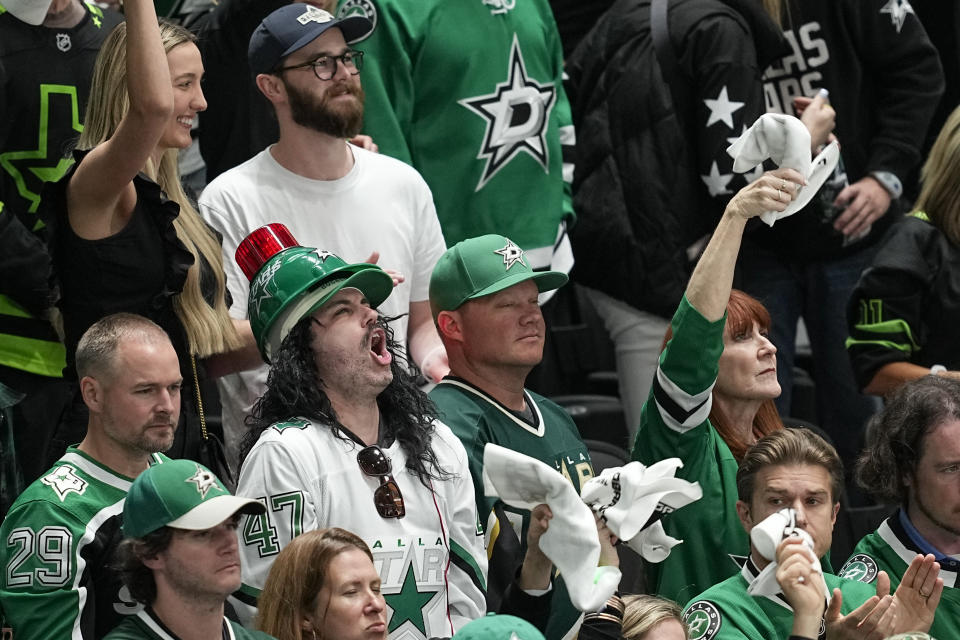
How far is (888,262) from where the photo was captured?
6.14 meters

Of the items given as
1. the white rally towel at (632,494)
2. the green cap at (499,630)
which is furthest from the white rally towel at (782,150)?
the green cap at (499,630)

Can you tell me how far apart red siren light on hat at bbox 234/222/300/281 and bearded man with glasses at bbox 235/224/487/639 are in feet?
0.23

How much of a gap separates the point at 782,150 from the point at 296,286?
4.68 ft

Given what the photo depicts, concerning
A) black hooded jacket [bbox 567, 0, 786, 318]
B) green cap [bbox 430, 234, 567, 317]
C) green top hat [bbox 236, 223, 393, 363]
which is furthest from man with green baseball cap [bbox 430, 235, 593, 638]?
black hooded jacket [bbox 567, 0, 786, 318]

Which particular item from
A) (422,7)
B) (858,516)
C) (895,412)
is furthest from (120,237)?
(858,516)

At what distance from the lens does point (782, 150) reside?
16.0ft

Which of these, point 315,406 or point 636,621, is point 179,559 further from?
point 636,621

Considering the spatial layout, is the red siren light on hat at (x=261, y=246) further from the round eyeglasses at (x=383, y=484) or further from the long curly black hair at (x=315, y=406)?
the round eyeglasses at (x=383, y=484)

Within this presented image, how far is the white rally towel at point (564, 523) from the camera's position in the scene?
375 centimetres

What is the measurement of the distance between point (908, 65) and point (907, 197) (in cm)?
109

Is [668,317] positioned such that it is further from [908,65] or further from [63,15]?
[63,15]

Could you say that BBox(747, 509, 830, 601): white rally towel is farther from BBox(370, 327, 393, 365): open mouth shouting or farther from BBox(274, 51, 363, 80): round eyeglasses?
BBox(274, 51, 363, 80): round eyeglasses

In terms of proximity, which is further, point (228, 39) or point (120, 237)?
point (228, 39)

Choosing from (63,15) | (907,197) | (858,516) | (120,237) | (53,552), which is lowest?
(858,516)
